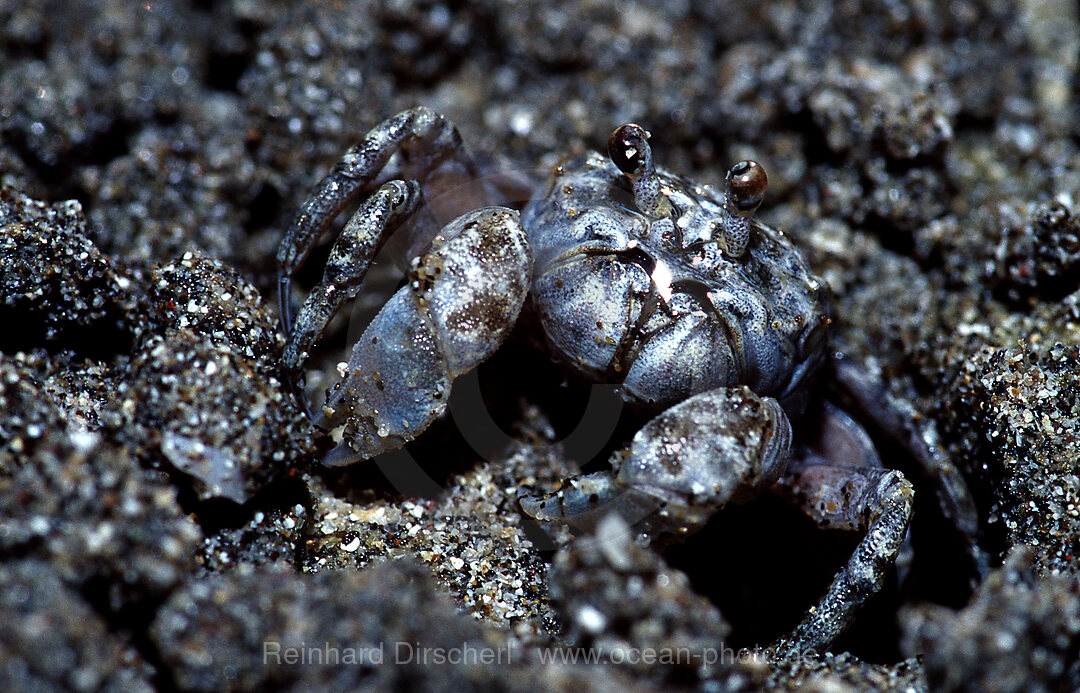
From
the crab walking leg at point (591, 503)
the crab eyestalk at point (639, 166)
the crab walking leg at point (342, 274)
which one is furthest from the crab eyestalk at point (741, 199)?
the crab walking leg at point (342, 274)

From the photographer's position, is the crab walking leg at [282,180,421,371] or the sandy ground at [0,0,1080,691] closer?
the sandy ground at [0,0,1080,691]

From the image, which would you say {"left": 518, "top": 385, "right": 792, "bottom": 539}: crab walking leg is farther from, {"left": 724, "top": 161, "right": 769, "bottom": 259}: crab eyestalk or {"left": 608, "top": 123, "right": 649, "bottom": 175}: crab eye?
{"left": 608, "top": 123, "right": 649, "bottom": 175}: crab eye

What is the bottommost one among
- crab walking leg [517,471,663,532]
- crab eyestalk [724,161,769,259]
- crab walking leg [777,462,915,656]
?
crab walking leg [777,462,915,656]

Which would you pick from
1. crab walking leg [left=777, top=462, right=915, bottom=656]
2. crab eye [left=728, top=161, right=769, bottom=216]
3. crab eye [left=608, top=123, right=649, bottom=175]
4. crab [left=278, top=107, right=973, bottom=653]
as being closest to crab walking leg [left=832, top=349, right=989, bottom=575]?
crab [left=278, top=107, right=973, bottom=653]

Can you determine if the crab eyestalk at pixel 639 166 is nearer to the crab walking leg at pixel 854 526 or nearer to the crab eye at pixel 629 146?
the crab eye at pixel 629 146

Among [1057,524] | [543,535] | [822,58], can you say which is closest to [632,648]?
[543,535]

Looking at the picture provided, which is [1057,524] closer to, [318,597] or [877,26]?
[318,597]
